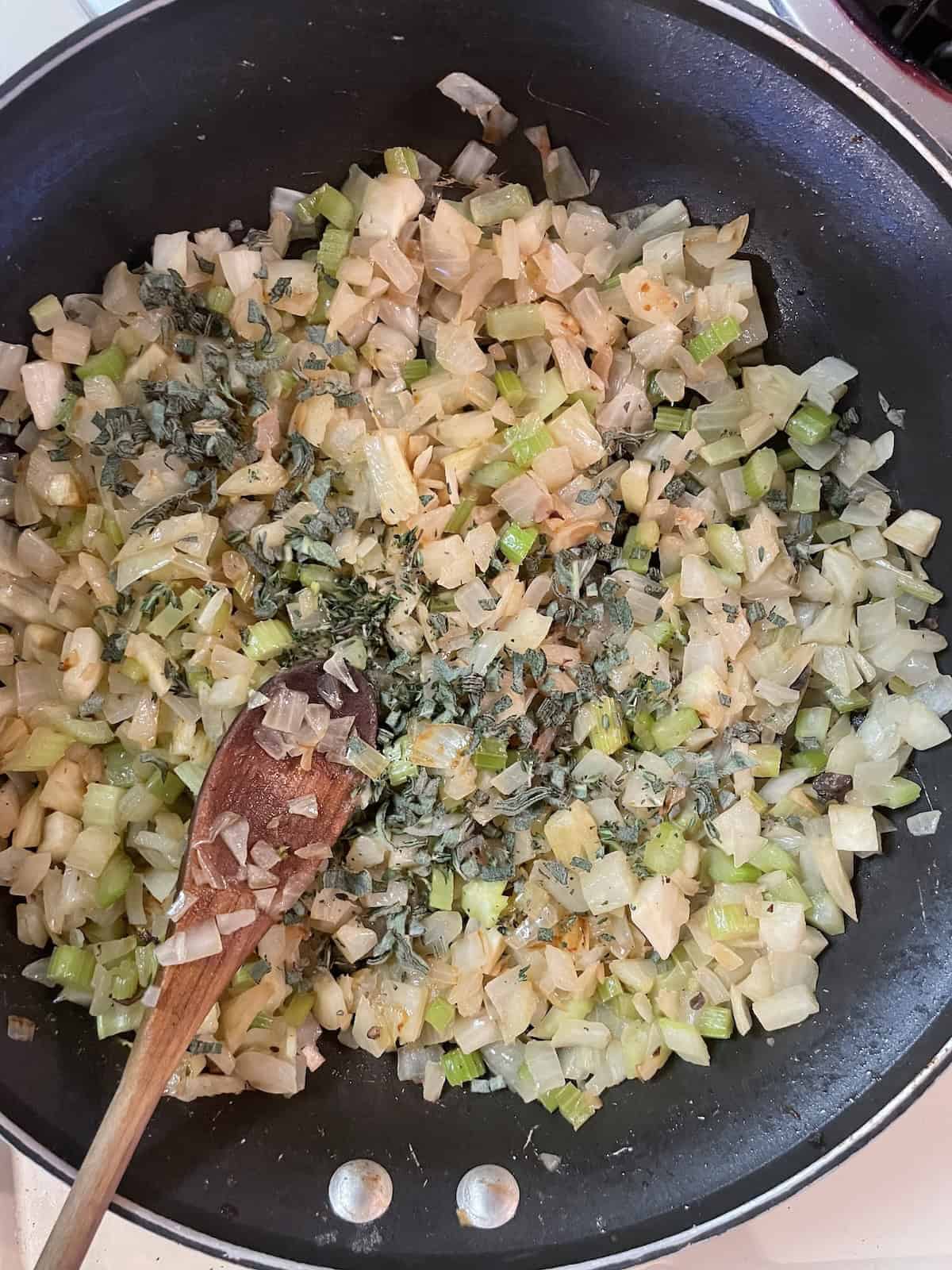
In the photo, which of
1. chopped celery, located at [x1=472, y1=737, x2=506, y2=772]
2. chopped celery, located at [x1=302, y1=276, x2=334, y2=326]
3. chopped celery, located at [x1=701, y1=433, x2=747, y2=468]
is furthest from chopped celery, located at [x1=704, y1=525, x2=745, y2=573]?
chopped celery, located at [x1=302, y1=276, x2=334, y2=326]

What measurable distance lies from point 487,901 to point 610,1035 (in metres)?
0.31

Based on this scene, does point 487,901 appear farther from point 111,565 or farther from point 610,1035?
point 111,565

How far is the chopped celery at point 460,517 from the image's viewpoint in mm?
1600

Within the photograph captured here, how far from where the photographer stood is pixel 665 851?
1.59m

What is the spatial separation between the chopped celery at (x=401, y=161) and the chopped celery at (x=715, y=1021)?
142cm

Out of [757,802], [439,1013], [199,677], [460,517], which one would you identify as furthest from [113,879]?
[757,802]

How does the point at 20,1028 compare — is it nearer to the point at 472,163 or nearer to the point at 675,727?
the point at 675,727

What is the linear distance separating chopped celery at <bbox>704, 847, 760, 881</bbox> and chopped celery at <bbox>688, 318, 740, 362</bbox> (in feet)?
2.66

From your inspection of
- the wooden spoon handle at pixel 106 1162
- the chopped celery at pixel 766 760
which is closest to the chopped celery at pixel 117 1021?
the wooden spoon handle at pixel 106 1162

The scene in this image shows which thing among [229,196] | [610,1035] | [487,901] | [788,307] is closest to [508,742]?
[487,901]

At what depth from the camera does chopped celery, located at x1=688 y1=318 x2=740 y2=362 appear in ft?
5.21

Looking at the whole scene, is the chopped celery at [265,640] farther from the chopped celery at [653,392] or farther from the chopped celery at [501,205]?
the chopped celery at [653,392]

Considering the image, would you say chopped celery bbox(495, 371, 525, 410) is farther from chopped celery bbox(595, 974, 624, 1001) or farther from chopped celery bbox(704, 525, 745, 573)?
chopped celery bbox(595, 974, 624, 1001)

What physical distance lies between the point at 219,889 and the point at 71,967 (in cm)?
25
